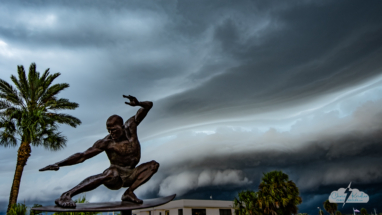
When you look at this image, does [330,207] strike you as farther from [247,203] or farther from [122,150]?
[122,150]

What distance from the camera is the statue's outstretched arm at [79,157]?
5.30 metres

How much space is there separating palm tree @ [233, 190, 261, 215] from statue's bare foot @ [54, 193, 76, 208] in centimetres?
2587

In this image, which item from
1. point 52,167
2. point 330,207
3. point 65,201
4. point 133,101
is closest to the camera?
point 65,201

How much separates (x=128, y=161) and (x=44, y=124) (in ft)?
42.8

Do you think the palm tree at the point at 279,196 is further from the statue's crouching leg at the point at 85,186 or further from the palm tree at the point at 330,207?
the palm tree at the point at 330,207

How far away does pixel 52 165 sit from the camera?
17.5 feet

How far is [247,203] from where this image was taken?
94.7ft

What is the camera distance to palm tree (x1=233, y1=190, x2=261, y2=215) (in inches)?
1116

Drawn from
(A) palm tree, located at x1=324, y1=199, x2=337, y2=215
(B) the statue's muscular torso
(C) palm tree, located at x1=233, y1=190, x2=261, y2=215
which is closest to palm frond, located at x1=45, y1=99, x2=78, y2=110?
(B) the statue's muscular torso

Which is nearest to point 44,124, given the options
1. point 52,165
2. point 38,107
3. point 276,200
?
point 38,107

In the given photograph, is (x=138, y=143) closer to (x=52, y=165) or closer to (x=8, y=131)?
(x=52, y=165)

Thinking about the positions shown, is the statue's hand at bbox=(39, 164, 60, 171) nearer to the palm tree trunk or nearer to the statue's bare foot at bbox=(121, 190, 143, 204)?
the statue's bare foot at bbox=(121, 190, 143, 204)

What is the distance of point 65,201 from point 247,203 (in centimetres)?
2625

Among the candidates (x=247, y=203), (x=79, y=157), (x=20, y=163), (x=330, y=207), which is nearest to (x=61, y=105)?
(x=20, y=163)
